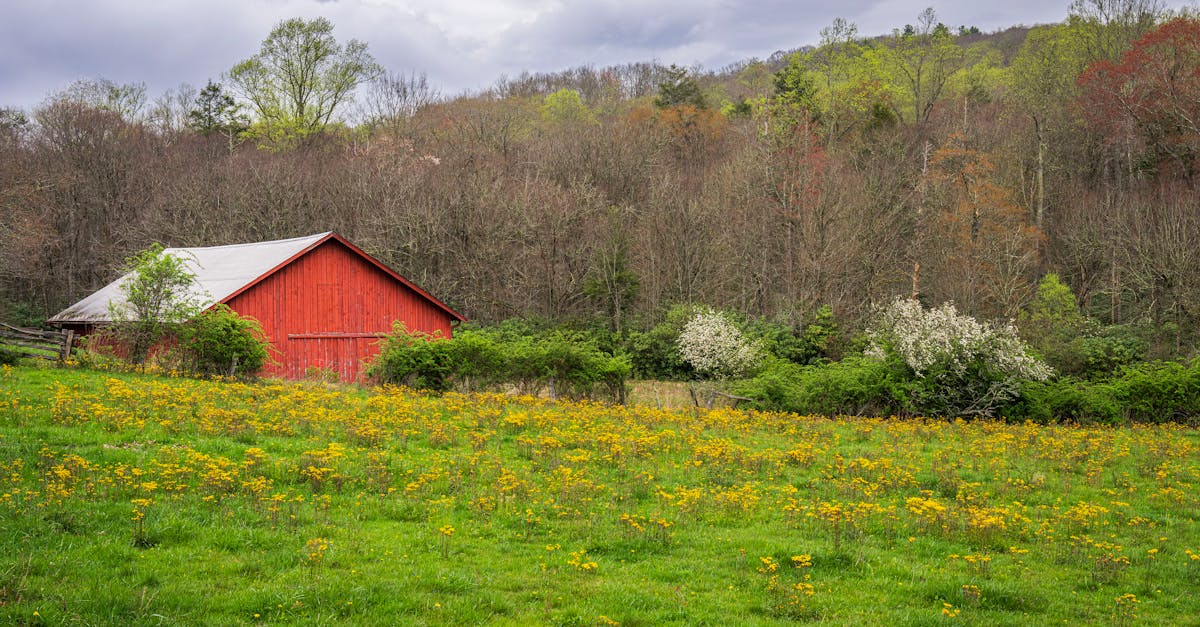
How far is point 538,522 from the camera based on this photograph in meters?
10.6

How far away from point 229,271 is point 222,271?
1.96 ft

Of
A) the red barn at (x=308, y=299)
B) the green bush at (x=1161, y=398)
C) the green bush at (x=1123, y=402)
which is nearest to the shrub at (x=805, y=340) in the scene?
the green bush at (x=1123, y=402)

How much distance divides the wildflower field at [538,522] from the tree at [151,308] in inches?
297

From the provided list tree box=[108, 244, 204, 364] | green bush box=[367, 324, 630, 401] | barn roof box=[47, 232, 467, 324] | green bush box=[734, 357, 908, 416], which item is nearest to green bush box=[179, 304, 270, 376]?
tree box=[108, 244, 204, 364]

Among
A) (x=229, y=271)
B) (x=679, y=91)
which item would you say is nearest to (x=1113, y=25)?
(x=679, y=91)

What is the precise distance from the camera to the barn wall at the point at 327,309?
30469mm

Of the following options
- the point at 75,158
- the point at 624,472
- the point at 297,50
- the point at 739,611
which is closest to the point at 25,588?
the point at 739,611

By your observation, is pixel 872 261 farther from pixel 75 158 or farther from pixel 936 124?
pixel 75 158

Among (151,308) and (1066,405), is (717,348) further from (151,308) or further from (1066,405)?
(151,308)

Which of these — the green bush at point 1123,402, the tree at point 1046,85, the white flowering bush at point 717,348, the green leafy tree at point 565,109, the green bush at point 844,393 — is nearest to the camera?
the green bush at point 844,393

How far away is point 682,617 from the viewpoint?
7723 millimetres

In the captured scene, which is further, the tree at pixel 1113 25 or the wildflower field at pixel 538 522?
the tree at pixel 1113 25

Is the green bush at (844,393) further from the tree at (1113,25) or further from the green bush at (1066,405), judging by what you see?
the tree at (1113,25)

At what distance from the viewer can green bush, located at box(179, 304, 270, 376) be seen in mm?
24438
